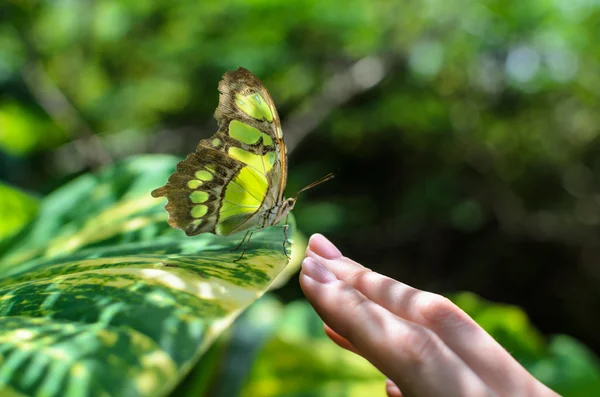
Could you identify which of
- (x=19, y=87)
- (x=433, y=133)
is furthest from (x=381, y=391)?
(x=433, y=133)

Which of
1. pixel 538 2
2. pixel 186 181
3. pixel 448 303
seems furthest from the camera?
pixel 538 2

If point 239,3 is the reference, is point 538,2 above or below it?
below

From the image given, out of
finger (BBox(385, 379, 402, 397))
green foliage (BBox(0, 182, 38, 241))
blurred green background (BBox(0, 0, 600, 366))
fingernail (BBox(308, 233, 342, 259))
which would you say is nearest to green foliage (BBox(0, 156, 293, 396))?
fingernail (BBox(308, 233, 342, 259))

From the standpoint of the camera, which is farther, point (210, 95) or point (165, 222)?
point (210, 95)

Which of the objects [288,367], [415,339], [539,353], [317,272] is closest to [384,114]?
[539,353]

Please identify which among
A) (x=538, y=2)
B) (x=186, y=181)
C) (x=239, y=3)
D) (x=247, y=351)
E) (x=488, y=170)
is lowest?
(x=488, y=170)

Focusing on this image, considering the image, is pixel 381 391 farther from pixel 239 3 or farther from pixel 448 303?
pixel 239 3
